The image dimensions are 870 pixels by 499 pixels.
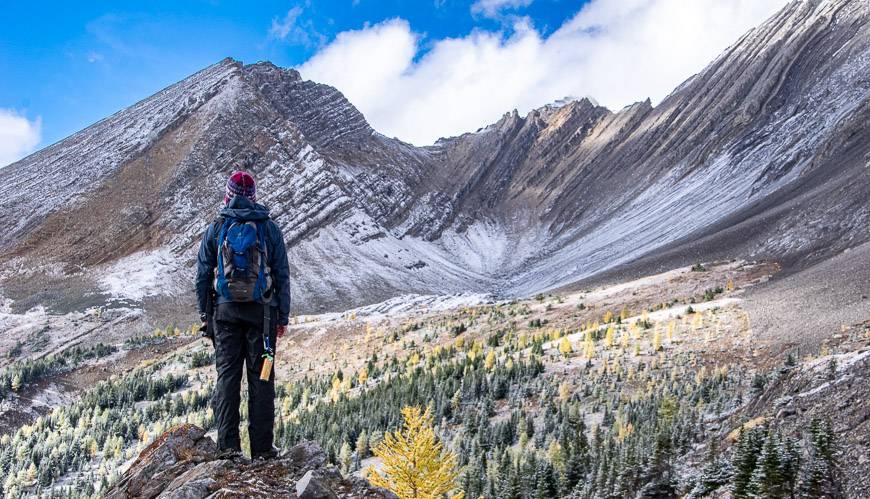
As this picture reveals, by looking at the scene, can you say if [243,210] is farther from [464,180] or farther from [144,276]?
[464,180]

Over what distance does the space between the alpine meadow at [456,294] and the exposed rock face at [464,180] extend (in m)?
0.71

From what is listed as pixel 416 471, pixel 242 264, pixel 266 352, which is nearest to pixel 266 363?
pixel 266 352

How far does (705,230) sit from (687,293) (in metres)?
41.9

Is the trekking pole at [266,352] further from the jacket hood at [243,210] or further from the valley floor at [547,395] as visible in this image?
the valley floor at [547,395]

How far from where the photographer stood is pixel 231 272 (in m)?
7.85

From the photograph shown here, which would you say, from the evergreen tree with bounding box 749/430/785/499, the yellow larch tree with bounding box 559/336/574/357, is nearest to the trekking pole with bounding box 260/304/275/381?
the evergreen tree with bounding box 749/430/785/499

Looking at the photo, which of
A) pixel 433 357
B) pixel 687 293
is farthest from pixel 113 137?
pixel 687 293

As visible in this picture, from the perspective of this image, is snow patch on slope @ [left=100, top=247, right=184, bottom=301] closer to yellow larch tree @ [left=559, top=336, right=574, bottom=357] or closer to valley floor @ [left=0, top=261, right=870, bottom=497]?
valley floor @ [left=0, top=261, right=870, bottom=497]

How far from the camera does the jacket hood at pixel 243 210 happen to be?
8164 mm

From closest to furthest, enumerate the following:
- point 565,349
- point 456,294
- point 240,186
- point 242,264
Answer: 1. point 242,264
2. point 240,186
3. point 565,349
4. point 456,294

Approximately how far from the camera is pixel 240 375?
826cm

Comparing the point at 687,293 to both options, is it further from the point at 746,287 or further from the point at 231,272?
the point at 231,272

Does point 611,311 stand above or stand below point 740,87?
below

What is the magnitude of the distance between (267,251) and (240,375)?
178 cm
